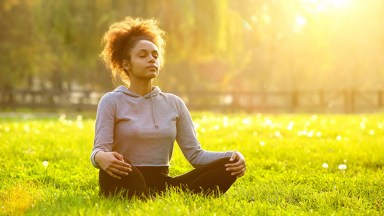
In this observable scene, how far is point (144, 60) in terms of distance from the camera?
4.89 m

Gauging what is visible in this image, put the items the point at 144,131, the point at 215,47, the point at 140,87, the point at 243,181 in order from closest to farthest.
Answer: the point at 144,131 < the point at 140,87 < the point at 243,181 < the point at 215,47

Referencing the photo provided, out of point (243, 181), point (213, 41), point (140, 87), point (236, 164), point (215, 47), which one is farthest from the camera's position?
point (215, 47)

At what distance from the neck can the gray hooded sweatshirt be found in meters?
0.06

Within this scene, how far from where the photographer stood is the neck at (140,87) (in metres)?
5.02

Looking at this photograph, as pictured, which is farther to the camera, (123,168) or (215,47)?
(215,47)

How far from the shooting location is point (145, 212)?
4.12 meters

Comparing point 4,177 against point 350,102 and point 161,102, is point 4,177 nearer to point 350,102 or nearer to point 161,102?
point 161,102

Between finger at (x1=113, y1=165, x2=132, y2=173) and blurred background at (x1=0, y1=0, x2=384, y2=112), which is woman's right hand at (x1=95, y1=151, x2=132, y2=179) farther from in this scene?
blurred background at (x1=0, y1=0, x2=384, y2=112)

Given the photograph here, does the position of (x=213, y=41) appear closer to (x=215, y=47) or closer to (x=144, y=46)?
(x=215, y=47)

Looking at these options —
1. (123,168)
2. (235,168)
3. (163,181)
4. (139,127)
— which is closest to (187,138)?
(163,181)

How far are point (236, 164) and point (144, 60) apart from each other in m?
1.17

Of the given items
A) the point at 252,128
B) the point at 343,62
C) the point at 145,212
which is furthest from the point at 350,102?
the point at 145,212

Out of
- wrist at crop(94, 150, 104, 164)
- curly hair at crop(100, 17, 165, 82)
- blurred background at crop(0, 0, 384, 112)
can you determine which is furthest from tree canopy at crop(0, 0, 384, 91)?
wrist at crop(94, 150, 104, 164)

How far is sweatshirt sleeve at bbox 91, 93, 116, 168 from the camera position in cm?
466
